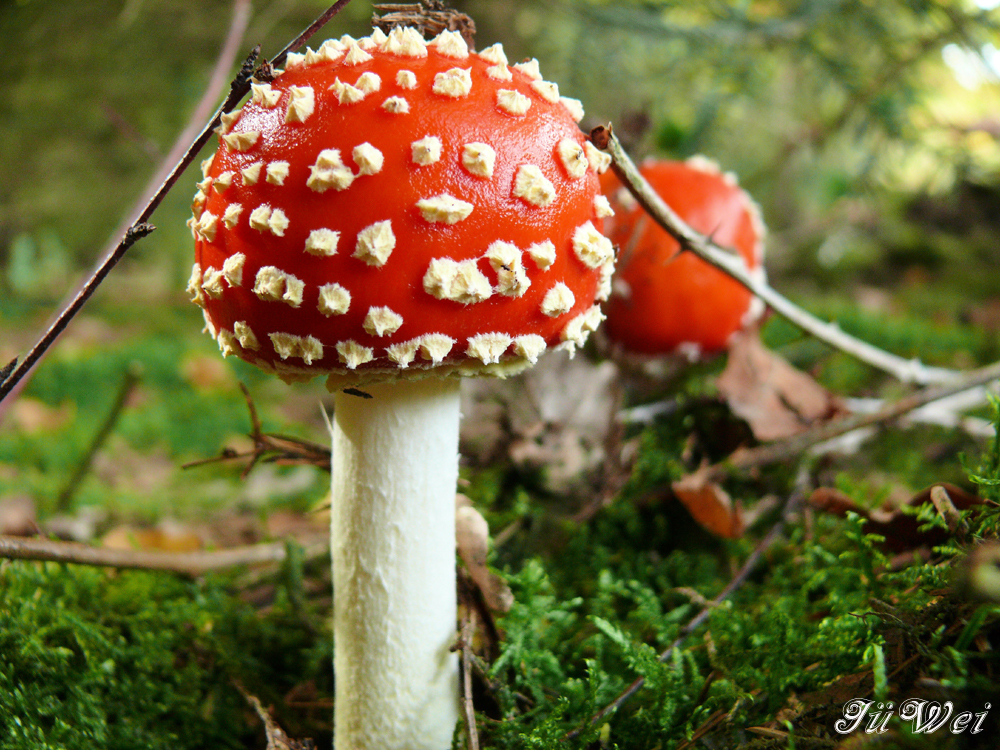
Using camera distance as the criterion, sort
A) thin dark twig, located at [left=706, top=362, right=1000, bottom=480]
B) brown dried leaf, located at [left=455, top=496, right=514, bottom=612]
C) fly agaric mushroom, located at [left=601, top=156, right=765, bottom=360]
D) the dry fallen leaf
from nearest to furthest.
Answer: brown dried leaf, located at [left=455, top=496, right=514, bottom=612], thin dark twig, located at [left=706, top=362, right=1000, bottom=480], the dry fallen leaf, fly agaric mushroom, located at [left=601, top=156, right=765, bottom=360]

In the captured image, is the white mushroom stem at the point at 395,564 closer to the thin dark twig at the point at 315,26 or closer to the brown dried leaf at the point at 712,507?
the thin dark twig at the point at 315,26

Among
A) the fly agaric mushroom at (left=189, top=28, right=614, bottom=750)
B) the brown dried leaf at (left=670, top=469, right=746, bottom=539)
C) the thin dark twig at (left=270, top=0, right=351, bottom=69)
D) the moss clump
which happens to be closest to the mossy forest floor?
the moss clump

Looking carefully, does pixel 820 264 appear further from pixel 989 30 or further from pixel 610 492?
pixel 610 492

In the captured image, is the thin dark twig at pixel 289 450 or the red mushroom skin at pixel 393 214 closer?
the red mushroom skin at pixel 393 214

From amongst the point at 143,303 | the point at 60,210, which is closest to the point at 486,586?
the point at 60,210

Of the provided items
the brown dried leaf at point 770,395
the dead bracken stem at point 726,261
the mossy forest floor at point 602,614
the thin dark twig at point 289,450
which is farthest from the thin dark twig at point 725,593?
the thin dark twig at point 289,450

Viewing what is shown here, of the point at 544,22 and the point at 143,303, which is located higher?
the point at 544,22

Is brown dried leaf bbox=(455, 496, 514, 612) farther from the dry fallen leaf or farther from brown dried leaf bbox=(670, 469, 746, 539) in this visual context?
the dry fallen leaf
